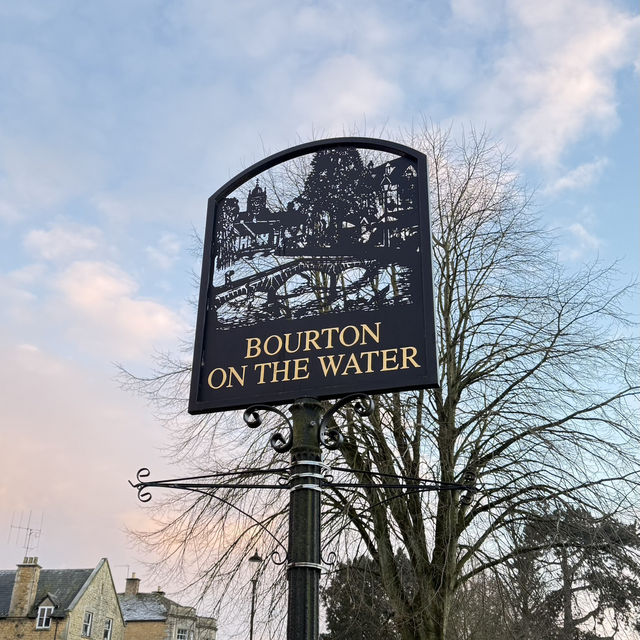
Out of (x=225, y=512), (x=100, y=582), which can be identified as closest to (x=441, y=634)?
(x=225, y=512)

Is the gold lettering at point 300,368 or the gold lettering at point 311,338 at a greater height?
the gold lettering at point 311,338

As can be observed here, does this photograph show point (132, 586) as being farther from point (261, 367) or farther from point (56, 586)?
point (261, 367)

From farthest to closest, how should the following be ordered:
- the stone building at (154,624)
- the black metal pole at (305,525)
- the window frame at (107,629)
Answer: the stone building at (154,624) < the window frame at (107,629) < the black metal pole at (305,525)

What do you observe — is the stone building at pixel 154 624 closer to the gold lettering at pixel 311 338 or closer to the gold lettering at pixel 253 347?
the gold lettering at pixel 253 347

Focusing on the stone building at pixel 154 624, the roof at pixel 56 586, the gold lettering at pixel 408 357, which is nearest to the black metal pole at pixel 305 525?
the gold lettering at pixel 408 357

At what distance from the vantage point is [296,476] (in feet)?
16.2

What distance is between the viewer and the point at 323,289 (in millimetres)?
5590

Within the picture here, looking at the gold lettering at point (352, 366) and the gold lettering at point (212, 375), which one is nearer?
the gold lettering at point (352, 366)

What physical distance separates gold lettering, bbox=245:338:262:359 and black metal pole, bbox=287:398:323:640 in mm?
544

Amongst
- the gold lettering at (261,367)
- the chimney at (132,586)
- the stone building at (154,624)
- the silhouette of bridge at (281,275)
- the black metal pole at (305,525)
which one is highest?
the chimney at (132,586)

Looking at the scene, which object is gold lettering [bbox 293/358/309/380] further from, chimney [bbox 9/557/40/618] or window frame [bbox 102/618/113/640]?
window frame [bbox 102/618/113/640]

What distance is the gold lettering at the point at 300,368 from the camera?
5.27 meters

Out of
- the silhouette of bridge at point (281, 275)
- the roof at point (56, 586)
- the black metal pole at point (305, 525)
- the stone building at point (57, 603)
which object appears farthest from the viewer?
the roof at point (56, 586)

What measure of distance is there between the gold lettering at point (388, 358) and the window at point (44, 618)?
40272 millimetres
